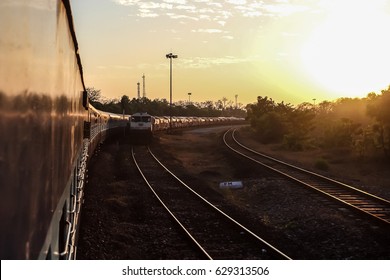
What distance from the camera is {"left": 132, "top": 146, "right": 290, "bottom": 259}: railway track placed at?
953 centimetres

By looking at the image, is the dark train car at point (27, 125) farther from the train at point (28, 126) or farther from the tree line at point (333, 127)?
the tree line at point (333, 127)

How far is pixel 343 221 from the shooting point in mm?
11852

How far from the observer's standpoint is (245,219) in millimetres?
12844

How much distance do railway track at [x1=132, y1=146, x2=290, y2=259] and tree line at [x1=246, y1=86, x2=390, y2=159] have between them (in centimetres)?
1441

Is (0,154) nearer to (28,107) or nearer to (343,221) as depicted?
(28,107)

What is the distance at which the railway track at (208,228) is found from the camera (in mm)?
9531

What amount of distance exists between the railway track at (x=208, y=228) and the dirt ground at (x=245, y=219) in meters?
0.42

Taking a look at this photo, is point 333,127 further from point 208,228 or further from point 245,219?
point 208,228

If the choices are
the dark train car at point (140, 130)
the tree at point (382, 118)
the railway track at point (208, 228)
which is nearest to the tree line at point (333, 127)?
the tree at point (382, 118)

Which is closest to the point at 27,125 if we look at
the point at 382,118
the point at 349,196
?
the point at 349,196

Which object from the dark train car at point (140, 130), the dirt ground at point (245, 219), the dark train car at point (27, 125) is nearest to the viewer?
the dark train car at point (27, 125)

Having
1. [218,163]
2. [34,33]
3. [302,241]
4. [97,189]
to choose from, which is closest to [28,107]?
[34,33]

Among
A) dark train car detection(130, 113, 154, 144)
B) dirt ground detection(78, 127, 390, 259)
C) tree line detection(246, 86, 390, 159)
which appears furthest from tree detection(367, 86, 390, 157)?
dark train car detection(130, 113, 154, 144)

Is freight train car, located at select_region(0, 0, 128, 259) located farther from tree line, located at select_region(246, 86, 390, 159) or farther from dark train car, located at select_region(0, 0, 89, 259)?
tree line, located at select_region(246, 86, 390, 159)
